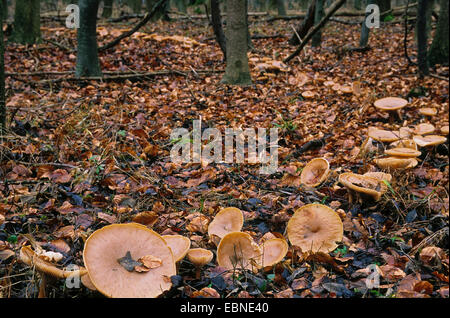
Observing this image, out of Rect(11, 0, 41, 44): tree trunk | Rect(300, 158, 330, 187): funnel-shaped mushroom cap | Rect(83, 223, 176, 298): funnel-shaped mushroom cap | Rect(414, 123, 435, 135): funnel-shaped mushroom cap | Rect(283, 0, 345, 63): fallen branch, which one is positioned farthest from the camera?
Rect(11, 0, 41, 44): tree trunk

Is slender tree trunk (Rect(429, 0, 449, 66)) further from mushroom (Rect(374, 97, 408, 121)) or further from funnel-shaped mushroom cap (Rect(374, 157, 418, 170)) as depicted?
funnel-shaped mushroom cap (Rect(374, 157, 418, 170))

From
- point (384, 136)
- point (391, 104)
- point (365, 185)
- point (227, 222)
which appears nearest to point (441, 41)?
point (391, 104)

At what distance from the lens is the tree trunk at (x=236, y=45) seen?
6840 mm

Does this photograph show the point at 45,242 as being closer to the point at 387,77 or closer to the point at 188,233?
the point at 188,233

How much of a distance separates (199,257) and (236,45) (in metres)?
5.42

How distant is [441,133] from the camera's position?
4871mm

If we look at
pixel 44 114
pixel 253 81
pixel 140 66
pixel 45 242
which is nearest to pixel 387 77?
pixel 253 81

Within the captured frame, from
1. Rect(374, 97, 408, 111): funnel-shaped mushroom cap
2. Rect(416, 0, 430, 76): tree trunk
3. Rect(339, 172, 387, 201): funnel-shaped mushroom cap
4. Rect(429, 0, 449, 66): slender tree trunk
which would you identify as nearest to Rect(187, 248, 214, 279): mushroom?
Rect(339, 172, 387, 201): funnel-shaped mushroom cap

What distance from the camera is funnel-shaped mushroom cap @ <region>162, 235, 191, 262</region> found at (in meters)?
2.32

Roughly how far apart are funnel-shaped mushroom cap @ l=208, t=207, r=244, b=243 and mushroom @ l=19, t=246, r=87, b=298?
1044 mm

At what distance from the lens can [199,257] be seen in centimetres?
237

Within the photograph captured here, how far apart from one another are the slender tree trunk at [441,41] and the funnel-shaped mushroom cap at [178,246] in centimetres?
741

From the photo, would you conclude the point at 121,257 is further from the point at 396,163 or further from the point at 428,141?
the point at 428,141
